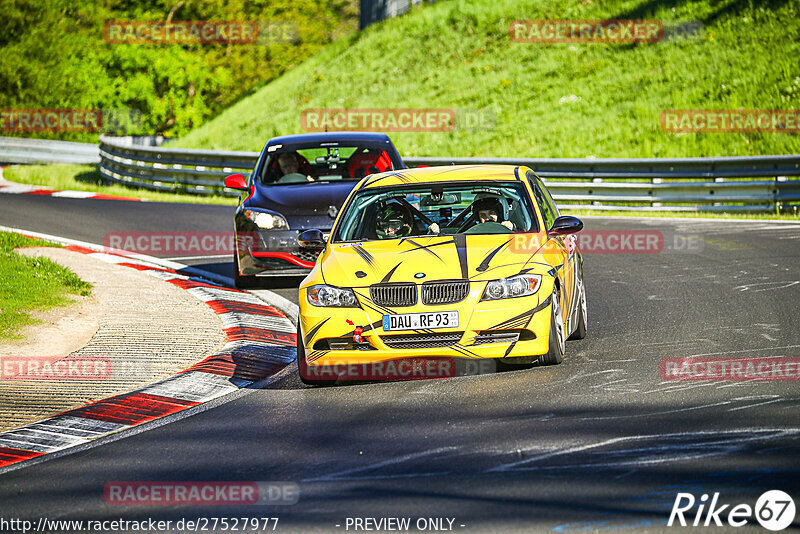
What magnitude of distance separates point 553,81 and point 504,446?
33677 mm

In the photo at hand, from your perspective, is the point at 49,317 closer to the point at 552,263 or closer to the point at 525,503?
the point at 552,263

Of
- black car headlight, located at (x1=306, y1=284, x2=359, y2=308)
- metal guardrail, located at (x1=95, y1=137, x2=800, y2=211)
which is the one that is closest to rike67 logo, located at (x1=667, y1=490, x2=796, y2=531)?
black car headlight, located at (x1=306, y1=284, x2=359, y2=308)

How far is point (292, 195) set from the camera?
1327 centimetres

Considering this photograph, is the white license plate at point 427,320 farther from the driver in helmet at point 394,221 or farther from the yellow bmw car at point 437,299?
the driver in helmet at point 394,221

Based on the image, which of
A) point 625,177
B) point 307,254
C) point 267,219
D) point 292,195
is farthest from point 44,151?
point 307,254

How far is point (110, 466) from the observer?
21.0 feet

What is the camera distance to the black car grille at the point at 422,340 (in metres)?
7.91

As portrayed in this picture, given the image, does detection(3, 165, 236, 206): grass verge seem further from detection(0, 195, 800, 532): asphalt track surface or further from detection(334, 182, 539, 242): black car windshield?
detection(0, 195, 800, 532): asphalt track surface

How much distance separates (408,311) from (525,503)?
2845 mm

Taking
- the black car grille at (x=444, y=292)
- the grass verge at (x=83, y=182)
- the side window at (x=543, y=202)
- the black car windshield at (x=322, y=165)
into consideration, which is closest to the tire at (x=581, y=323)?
the side window at (x=543, y=202)

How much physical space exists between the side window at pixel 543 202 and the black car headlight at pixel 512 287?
1188 millimetres

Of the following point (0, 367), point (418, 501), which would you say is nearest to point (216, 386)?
point (0, 367)

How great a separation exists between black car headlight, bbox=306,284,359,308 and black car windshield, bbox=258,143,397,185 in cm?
579

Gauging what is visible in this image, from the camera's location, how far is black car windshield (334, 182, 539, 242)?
30.2 feet
